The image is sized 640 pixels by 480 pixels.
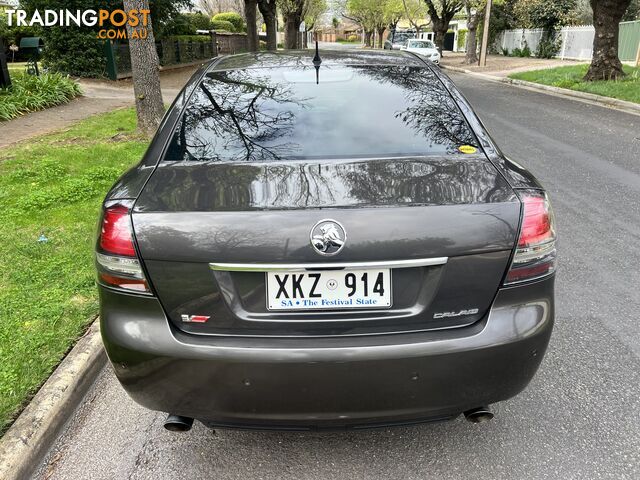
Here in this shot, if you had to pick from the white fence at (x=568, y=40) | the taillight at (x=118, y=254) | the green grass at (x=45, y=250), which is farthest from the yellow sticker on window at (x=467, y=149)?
the white fence at (x=568, y=40)

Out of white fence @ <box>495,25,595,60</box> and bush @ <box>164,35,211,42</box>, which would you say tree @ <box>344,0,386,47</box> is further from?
bush @ <box>164,35,211,42</box>

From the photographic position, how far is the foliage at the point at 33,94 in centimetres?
1102

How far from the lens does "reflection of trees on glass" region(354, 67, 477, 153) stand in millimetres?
2490

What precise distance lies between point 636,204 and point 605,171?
58.6 inches

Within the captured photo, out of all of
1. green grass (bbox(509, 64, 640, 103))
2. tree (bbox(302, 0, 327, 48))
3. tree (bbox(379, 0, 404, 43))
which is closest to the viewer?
green grass (bbox(509, 64, 640, 103))

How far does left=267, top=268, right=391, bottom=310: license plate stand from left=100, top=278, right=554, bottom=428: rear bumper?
0.41 ft

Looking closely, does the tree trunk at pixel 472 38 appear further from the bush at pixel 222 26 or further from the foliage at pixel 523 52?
the bush at pixel 222 26

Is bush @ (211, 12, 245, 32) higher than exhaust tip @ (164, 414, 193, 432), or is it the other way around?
bush @ (211, 12, 245, 32)

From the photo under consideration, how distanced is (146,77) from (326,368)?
7844 millimetres

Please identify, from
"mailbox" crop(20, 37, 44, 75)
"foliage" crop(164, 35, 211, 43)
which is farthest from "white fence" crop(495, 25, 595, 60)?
"mailbox" crop(20, 37, 44, 75)

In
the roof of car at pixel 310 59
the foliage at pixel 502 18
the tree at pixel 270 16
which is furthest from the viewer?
the foliage at pixel 502 18

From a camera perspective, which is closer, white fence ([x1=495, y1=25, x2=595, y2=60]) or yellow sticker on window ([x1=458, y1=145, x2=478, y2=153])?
yellow sticker on window ([x1=458, y1=145, x2=478, y2=153])

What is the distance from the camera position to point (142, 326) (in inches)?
76.6

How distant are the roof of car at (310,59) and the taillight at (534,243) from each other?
1404mm
